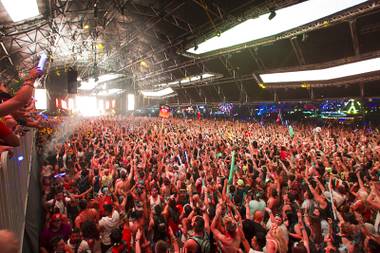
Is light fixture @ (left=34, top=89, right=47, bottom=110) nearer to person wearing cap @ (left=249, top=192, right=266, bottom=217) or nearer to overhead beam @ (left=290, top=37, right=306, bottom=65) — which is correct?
overhead beam @ (left=290, top=37, right=306, bottom=65)

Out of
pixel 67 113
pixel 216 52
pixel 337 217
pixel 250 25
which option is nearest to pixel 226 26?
pixel 250 25

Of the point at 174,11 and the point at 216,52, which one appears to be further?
the point at 216,52

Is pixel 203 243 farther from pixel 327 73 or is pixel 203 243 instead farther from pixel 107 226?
pixel 327 73

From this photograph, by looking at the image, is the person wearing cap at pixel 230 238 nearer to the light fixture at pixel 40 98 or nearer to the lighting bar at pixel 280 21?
the lighting bar at pixel 280 21

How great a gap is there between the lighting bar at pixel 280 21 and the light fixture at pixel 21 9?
5.82 meters

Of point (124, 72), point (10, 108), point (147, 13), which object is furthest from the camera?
point (124, 72)

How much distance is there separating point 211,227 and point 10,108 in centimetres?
333

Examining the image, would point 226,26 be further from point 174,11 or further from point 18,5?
point 18,5

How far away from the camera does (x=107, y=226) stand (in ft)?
15.7

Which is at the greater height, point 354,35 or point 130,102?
point 354,35

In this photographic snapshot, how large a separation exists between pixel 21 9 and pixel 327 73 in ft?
33.9

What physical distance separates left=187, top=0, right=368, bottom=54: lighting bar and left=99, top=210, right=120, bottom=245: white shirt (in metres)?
6.31

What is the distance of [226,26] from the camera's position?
8.41m

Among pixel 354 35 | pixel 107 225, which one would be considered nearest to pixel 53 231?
pixel 107 225
